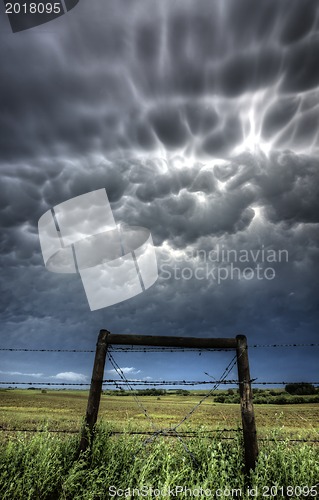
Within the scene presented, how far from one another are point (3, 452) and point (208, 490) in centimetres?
282

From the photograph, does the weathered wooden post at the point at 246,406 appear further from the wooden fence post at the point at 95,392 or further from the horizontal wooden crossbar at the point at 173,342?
the wooden fence post at the point at 95,392

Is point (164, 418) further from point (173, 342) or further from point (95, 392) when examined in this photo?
point (173, 342)

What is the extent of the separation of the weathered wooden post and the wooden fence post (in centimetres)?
212

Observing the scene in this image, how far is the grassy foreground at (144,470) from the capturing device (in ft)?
12.7

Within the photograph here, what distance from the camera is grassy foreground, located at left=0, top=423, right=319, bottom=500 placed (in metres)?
A: 3.86

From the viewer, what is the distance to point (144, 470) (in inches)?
160

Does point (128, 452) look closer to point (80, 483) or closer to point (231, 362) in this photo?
point (80, 483)

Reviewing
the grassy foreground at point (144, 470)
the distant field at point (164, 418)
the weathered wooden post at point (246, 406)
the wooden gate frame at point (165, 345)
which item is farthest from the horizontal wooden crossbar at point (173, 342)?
the grassy foreground at point (144, 470)

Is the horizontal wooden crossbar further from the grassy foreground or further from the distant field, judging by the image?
the grassy foreground

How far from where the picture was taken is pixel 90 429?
15.7 feet

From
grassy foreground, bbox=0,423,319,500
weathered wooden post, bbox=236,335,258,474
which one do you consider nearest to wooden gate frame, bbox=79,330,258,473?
weathered wooden post, bbox=236,335,258,474

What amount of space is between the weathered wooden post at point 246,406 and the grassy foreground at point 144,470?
0.13 m

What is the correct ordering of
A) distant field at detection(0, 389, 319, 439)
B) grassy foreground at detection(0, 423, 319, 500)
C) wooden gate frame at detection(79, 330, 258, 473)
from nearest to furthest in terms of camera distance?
1. grassy foreground at detection(0, 423, 319, 500)
2. wooden gate frame at detection(79, 330, 258, 473)
3. distant field at detection(0, 389, 319, 439)

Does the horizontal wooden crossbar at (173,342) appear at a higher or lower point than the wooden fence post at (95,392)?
higher
